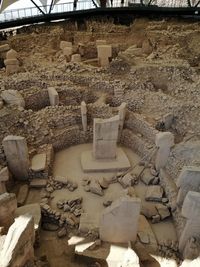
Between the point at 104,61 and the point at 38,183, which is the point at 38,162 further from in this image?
the point at 104,61

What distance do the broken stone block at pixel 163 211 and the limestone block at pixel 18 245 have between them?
3964mm

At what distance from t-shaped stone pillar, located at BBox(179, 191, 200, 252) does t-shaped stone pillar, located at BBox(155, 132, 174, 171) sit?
2851 mm

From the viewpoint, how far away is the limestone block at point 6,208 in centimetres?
750

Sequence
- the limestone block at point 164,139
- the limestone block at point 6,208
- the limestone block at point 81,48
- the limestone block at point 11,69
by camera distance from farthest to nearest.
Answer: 1. the limestone block at point 81,48
2. the limestone block at point 11,69
3. the limestone block at point 164,139
4. the limestone block at point 6,208

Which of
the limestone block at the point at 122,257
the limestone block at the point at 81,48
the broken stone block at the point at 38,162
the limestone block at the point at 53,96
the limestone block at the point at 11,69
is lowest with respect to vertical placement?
the limestone block at the point at 122,257

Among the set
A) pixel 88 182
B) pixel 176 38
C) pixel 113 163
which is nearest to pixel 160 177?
pixel 113 163

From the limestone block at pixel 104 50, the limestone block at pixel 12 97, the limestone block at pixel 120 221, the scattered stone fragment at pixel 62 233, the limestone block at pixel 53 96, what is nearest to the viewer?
the limestone block at pixel 120 221

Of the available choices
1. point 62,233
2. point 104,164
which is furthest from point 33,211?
point 104,164

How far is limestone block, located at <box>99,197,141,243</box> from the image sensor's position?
7.30m

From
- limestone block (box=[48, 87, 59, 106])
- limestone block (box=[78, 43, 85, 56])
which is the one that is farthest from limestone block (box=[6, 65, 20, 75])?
limestone block (box=[78, 43, 85, 56])

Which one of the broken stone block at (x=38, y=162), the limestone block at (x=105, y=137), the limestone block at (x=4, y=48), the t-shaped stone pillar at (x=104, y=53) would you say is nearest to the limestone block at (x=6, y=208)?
the broken stone block at (x=38, y=162)

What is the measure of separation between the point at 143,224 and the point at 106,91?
20.1 ft

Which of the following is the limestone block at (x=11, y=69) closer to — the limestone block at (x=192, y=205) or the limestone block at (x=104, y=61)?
the limestone block at (x=104, y=61)

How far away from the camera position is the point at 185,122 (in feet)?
36.1
